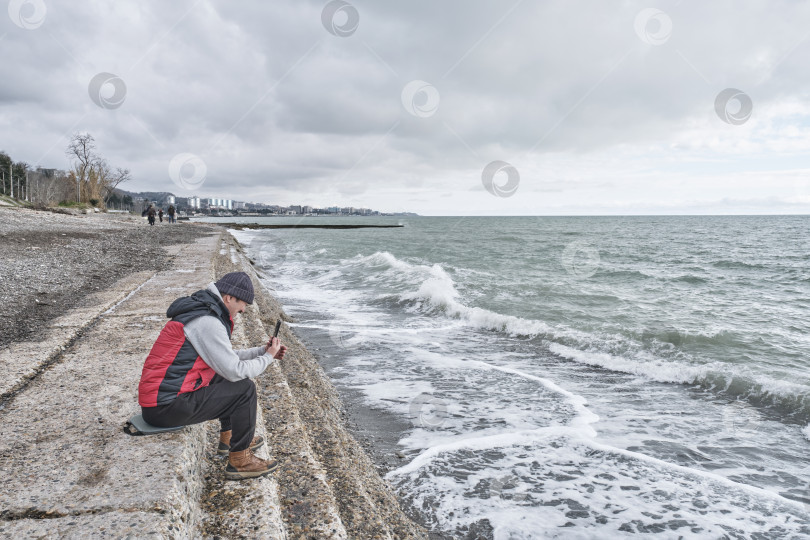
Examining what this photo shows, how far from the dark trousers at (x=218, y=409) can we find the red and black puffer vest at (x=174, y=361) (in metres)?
0.07

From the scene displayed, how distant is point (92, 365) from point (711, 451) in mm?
7130

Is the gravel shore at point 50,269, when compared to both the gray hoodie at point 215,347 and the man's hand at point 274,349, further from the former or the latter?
the man's hand at point 274,349

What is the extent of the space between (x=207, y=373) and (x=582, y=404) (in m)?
5.53

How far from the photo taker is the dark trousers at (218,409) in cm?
307

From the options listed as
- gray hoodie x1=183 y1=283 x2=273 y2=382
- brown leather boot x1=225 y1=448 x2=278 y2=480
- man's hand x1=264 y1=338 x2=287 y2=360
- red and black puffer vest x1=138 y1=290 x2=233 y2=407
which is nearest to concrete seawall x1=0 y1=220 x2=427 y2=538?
brown leather boot x1=225 y1=448 x2=278 y2=480

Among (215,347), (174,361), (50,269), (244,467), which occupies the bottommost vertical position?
(244,467)

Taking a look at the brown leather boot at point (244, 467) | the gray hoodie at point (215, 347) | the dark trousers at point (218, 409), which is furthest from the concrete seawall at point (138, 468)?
the gray hoodie at point (215, 347)

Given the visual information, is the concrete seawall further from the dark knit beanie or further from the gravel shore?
the gravel shore

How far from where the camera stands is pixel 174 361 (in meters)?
3.01

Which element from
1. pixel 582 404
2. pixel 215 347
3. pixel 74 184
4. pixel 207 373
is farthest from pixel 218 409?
pixel 74 184

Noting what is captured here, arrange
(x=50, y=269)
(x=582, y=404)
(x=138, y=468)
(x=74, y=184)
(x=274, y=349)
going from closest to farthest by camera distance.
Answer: (x=138, y=468)
(x=274, y=349)
(x=582, y=404)
(x=50, y=269)
(x=74, y=184)

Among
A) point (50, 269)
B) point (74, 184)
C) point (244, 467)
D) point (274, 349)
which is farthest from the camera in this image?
point (74, 184)

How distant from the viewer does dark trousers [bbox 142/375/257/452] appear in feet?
10.1

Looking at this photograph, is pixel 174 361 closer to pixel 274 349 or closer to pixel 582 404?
pixel 274 349
